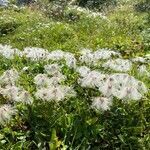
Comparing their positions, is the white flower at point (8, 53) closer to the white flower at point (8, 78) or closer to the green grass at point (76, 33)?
the white flower at point (8, 78)

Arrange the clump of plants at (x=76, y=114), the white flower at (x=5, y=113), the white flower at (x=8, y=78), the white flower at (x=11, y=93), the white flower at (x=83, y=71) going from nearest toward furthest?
1. the white flower at (x=5, y=113)
2. the clump of plants at (x=76, y=114)
3. the white flower at (x=11, y=93)
4. the white flower at (x=8, y=78)
5. the white flower at (x=83, y=71)

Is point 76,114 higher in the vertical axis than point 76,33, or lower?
higher

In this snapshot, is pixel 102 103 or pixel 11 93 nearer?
pixel 102 103

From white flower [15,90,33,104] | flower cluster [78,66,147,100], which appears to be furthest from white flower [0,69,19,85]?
flower cluster [78,66,147,100]

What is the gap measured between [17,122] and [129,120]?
174cm

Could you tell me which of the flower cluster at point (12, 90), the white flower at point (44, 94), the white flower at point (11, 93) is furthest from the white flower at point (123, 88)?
the white flower at point (11, 93)

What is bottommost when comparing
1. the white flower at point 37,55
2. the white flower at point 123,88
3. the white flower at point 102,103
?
the white flower at point 37,55

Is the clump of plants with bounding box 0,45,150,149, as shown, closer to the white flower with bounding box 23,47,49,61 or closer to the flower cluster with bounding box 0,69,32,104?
the flower cluster with bounding box 0,69,32,104

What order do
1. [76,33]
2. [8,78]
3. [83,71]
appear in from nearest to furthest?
[8,78], [83,71], [76,33]

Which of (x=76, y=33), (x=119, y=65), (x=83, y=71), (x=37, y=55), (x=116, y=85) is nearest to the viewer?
(x=116, y=85)

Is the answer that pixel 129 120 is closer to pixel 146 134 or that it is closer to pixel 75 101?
pixel 146 134

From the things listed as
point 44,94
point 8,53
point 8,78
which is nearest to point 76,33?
point 8,53

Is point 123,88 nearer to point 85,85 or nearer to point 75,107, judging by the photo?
point 85,85

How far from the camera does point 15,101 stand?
25.7ft
